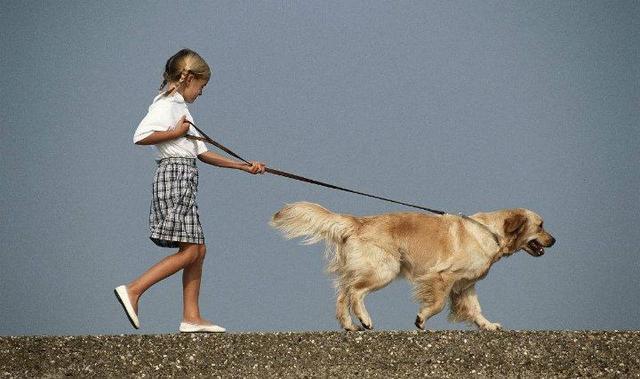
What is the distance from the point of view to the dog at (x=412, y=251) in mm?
7047

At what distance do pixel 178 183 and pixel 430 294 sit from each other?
241 cm

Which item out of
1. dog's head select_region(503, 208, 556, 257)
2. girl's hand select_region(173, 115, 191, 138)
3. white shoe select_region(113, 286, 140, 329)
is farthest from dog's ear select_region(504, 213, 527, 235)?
white shoe select_region(113, 286, 140, 329)

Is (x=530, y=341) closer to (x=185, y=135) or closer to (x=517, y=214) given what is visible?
(x=517, y=214)

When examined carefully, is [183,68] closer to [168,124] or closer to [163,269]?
[168,124]

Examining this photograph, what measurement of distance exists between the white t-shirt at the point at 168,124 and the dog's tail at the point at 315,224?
53.5 inches

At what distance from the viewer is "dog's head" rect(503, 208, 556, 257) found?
24.9 ft

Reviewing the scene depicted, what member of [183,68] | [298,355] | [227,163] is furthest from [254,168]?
[298,355]

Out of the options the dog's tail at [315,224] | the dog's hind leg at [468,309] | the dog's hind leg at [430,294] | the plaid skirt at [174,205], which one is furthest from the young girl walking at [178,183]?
the dog's hind leg at [468,309]

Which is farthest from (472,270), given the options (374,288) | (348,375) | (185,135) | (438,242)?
(185,135)

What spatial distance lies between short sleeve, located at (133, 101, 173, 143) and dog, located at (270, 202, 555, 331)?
164 cm

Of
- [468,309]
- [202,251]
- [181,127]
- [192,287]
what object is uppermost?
[181,127]

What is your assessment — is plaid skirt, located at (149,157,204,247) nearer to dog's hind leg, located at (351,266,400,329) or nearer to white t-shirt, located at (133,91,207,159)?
white t-shirt, located at (133,91,207,159)

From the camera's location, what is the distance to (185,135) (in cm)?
595

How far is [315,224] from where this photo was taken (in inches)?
287
